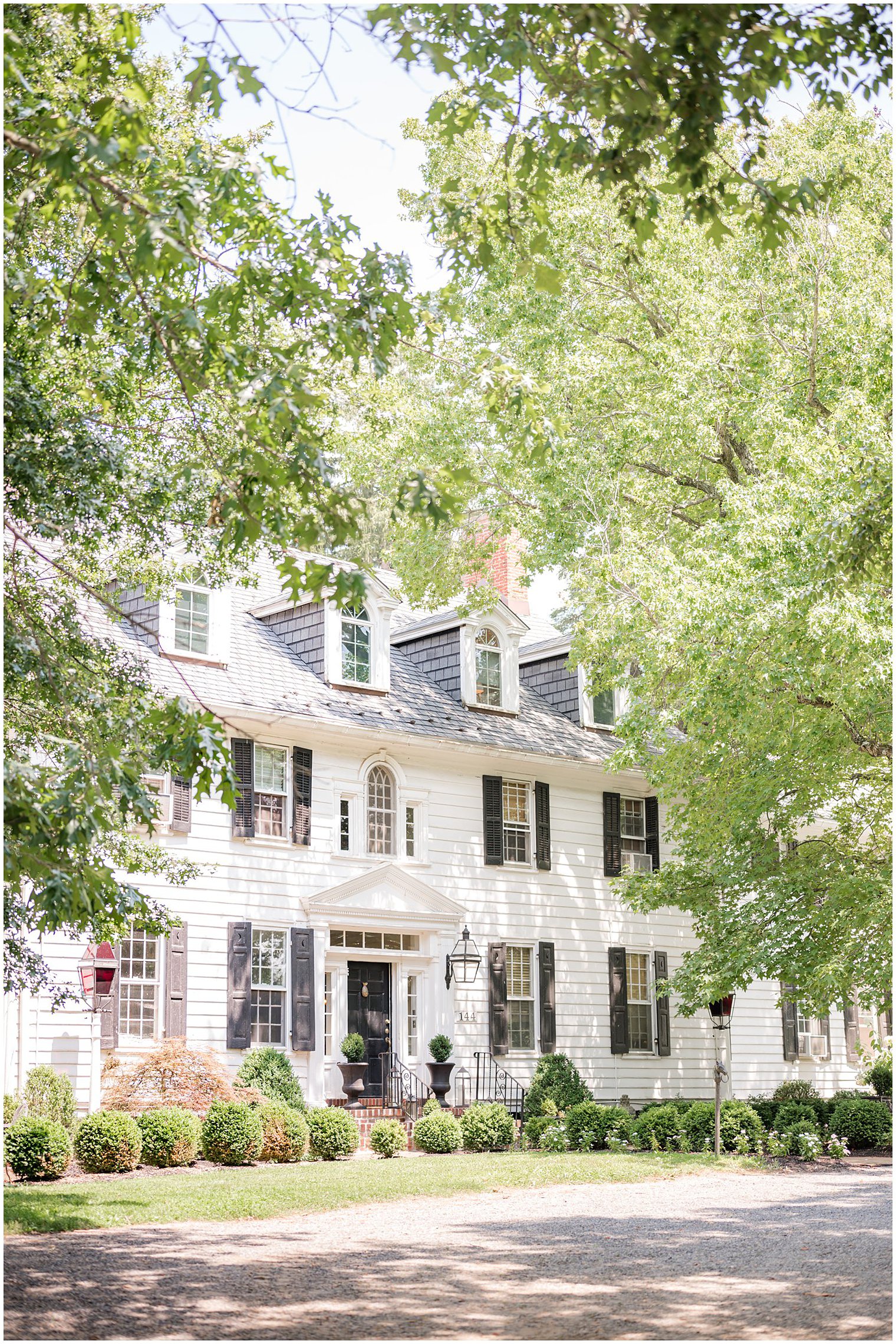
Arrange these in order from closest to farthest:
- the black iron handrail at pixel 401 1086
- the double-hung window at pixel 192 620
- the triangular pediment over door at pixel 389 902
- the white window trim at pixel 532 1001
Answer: the double-hung window at pixel 192 620 → the triangular pediment over door at pixel 389 902 → the black iron handrail at pixel 401 1086 → the white window trim at pixel 532 1001

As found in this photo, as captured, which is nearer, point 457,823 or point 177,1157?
point 177,1157

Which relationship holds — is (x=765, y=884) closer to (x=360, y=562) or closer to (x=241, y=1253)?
(x=241, y=1253)

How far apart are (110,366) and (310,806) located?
403 inches

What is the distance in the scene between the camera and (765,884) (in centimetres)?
1675

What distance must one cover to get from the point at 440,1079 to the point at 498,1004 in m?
1.64

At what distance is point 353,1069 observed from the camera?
18359 mm

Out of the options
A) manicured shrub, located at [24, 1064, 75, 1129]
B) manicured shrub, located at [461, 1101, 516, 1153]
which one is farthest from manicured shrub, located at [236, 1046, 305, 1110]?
manicured shrub, located at [24, 1064, 75, 1129]

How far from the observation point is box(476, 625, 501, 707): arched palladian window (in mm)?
22422

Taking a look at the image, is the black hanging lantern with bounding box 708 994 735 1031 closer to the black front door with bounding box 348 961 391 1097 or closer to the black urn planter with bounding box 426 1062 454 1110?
the black urn planter with bounding box 426 1062 454 1110

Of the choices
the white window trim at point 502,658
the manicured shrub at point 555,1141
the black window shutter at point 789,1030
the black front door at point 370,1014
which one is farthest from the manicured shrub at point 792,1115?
the white window trim at point 502,658

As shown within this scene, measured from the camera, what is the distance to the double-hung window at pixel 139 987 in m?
16.7

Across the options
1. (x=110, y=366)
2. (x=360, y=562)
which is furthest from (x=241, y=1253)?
(x=110, y=366)

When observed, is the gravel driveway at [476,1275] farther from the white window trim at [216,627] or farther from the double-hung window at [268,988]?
the white window trim at [216,627]

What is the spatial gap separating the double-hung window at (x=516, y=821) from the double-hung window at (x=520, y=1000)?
148 cm
